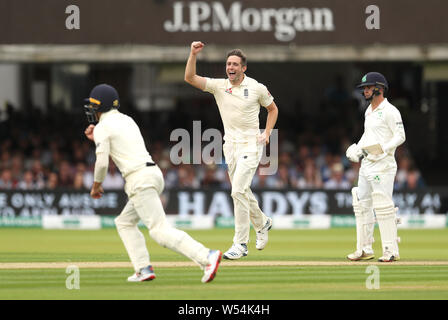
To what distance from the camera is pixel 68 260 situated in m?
9.80

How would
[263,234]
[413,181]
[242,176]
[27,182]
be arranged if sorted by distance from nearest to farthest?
[242,176] → [263,234] → [27,182] → [413,181]

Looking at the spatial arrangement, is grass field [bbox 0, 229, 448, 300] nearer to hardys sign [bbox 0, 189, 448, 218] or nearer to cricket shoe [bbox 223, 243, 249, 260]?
cricket shoe [bbox 223, 243, 249, 260]

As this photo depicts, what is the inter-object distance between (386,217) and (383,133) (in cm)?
83

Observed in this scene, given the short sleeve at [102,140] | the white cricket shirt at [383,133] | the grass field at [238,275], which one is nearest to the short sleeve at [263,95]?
the white cricket shirt at [383,133]

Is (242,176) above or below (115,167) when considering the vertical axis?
above

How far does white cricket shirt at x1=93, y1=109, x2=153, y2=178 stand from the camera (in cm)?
744

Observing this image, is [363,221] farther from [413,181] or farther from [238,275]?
[413,181]

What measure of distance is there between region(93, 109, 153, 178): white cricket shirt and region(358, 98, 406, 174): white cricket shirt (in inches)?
104

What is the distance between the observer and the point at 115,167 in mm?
18469

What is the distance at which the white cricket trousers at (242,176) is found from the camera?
9.19 m

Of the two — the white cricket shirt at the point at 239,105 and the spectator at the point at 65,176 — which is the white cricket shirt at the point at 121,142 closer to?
the white cricket shirt at the point at 239,105

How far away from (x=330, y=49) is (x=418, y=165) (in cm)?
456

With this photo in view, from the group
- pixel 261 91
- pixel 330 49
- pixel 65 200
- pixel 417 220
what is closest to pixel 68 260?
pixel 261 91

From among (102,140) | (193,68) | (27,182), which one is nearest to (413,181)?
(27,182)
